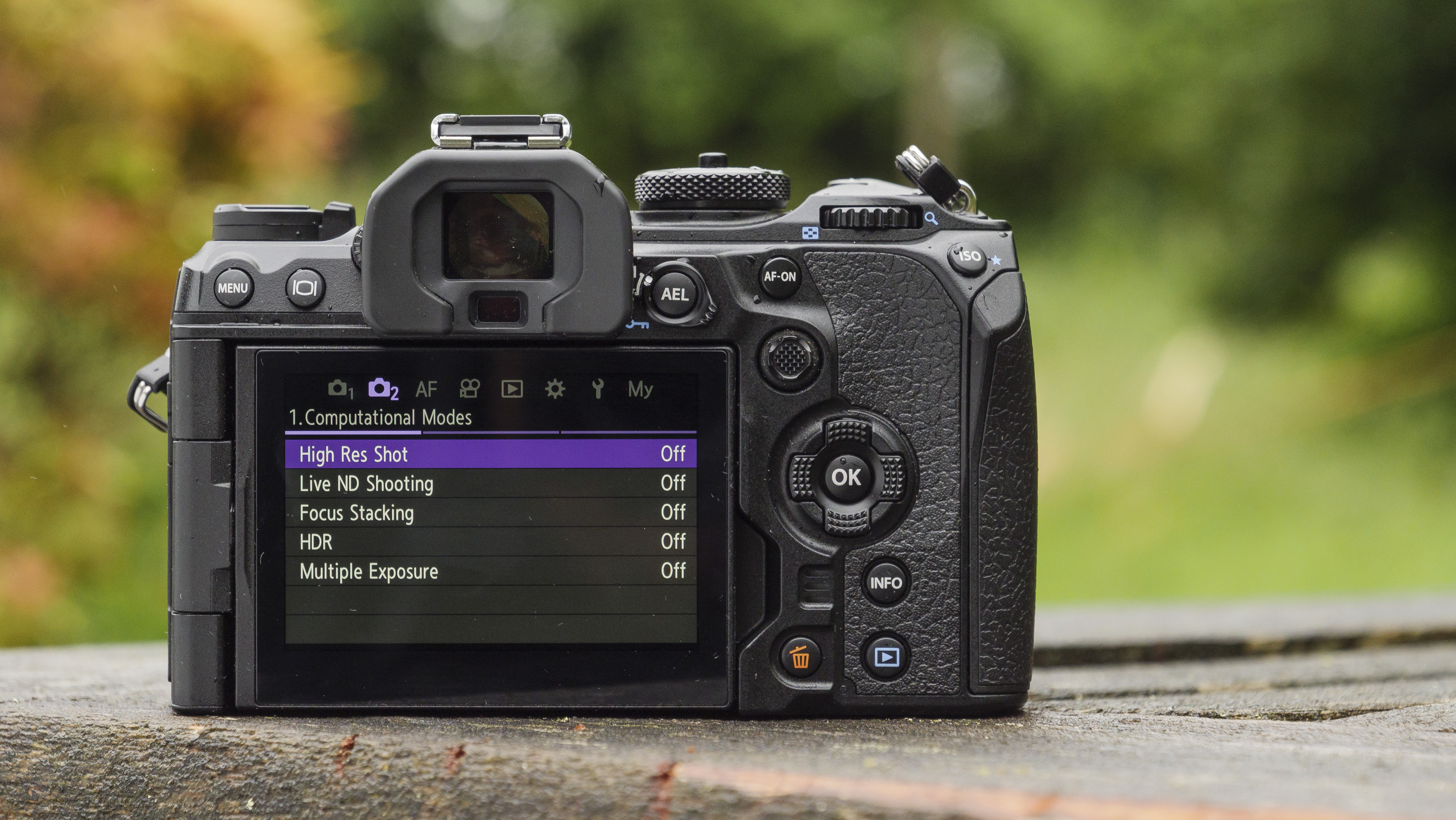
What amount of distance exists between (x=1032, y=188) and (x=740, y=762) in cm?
569

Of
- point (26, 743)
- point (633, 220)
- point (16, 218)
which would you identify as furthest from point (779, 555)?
point (16, 218)

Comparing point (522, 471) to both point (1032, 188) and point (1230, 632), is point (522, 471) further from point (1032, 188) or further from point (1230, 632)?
point (1032, 188)

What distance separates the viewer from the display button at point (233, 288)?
75cm

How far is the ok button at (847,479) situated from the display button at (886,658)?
0.28 ft

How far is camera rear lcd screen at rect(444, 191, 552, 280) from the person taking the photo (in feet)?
2.45

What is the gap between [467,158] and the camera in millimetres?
728

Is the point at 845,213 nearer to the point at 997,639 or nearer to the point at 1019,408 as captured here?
the point at 1019,408

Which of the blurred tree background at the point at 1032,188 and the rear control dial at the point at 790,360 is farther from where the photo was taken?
the blurred tree background at the point at 1032,188

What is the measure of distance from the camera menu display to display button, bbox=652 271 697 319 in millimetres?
40

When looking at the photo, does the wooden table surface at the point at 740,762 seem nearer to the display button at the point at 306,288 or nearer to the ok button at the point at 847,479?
the ok button at the point at 847,479

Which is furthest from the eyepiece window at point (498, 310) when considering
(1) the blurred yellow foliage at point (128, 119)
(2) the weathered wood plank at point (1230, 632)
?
(1) the blurred yellow foliage at point (128, 119)

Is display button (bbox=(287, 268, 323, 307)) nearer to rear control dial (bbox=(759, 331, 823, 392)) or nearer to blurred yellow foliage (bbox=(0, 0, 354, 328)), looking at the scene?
rear control dial (bbox=(759, 331, 823, 392))

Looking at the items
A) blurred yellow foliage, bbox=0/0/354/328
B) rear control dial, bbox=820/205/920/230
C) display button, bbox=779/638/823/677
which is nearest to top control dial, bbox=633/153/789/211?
rear control dial, bbox=820/205/920/230

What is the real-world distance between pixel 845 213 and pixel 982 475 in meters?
0.17
